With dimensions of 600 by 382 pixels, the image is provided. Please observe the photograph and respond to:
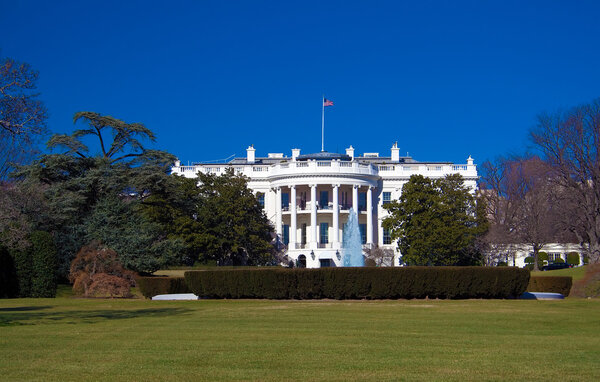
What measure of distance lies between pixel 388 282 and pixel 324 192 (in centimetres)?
4977

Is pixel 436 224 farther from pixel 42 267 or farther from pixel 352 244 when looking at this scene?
pixel 42 267

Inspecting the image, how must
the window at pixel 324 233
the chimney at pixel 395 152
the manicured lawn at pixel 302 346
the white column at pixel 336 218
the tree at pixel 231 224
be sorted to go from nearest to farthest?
the manicured lawn at pixel 302 346, the tree at pixel 231 224, the white column at pixel 336 218, the window at pixel 324 233, the chimney at pixel 395 152

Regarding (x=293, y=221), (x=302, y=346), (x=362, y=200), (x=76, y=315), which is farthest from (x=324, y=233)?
(x=302, y=346)

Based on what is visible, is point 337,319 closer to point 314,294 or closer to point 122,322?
point 122,322

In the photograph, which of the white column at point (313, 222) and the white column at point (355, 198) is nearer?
the white column at point (313, 222)

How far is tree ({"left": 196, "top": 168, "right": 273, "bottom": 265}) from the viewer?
60.9 metres

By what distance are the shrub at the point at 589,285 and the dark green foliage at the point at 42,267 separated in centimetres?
2630

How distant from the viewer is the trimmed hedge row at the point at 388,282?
1185 inches

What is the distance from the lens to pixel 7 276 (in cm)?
3525

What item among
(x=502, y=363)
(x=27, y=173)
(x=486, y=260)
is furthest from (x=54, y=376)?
(x=486, y=260)

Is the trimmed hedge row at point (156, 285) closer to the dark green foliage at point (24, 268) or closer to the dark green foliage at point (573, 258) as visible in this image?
the dark green foliage at point (24, 268)

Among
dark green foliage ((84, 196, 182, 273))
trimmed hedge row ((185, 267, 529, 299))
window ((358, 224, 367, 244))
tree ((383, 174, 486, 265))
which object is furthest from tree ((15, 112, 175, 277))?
window ((358, 224, 367, 244))

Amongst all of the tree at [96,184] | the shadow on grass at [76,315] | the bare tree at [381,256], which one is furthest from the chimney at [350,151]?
the shadow on grass at [76,315]

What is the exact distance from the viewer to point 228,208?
61.6 metres
